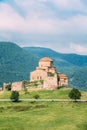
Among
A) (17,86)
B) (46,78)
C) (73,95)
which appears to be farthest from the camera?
(17,86)

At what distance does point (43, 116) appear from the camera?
10512cm

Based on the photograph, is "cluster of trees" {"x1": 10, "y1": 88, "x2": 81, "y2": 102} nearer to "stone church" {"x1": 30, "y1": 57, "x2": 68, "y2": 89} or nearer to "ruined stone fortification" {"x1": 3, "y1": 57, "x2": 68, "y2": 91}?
"ruined stone fortification" {"x1": 3, "y1": 57, "x2": 68, "y2": 91}

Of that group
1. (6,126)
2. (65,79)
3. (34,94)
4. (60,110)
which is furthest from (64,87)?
(6,126)

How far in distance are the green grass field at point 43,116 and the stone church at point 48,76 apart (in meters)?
27.0

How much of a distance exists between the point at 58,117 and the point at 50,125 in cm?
861

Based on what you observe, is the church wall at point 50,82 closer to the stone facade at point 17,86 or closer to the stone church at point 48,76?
the stone church at point 48,76

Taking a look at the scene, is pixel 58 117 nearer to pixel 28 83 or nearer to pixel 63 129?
pixel 63 129

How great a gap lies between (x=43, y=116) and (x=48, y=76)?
63825mm

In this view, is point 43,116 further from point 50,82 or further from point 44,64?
point 44,64

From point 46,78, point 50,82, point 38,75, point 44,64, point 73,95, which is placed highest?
point 44,64

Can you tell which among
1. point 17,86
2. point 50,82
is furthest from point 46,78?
point 17,86

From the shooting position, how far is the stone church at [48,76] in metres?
161

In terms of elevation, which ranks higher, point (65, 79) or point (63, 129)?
point (65, 79)

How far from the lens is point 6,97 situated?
500 feet
